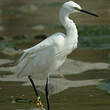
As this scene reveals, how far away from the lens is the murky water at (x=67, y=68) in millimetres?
9375

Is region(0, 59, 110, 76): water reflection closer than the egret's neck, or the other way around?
the egret's neck

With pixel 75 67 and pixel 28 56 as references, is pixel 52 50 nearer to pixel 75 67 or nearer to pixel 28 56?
pixel 28 56

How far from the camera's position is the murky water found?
9375 millimetres

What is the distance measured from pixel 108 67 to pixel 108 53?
188 cm

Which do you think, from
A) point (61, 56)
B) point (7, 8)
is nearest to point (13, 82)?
point (61, 56)

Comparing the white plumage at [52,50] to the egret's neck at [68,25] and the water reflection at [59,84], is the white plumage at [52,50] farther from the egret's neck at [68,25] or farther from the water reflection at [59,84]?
the water reflection at [59,84]

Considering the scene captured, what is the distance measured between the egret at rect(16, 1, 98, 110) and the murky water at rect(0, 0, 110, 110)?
83cm

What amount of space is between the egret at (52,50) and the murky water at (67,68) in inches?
32.7

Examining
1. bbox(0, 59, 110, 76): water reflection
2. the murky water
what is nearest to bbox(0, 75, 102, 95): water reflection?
the murky water

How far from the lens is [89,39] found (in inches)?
658

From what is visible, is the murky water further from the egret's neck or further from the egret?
the egret's neck

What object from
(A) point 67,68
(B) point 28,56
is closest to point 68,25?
(B) point 28,56

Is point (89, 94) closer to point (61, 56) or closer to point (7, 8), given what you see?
point (61, 56)

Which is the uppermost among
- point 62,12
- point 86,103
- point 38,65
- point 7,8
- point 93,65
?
point 62,12
